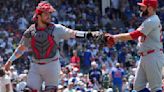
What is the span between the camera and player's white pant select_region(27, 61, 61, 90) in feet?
31.5

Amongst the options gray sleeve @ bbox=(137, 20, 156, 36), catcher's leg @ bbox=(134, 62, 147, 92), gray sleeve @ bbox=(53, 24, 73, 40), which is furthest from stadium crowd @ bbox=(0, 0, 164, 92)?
gray sleeve @ bbox=(137, 20, 156, 36)

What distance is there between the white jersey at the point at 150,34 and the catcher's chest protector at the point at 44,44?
1.25m

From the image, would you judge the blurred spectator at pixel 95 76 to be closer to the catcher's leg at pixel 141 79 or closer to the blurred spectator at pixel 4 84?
the blurred spectator at pixel 4 84

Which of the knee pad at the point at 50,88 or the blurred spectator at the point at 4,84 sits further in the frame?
the blurred spectator at the point at 4,84

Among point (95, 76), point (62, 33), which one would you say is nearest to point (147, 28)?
point (62, 33)

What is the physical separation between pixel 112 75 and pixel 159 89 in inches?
349

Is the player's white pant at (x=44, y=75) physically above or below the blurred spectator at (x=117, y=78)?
above

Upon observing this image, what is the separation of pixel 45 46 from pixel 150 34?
4.98ft

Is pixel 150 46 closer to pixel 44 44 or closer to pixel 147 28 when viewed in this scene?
pixel 147 28

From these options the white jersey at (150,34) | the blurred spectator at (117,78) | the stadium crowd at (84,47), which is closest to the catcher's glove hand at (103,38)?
the white jersey at (150,34)

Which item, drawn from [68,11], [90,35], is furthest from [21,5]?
[90,35]

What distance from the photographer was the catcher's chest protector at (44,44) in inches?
376

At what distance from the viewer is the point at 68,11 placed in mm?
25641

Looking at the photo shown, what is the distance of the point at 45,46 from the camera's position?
9570mm
